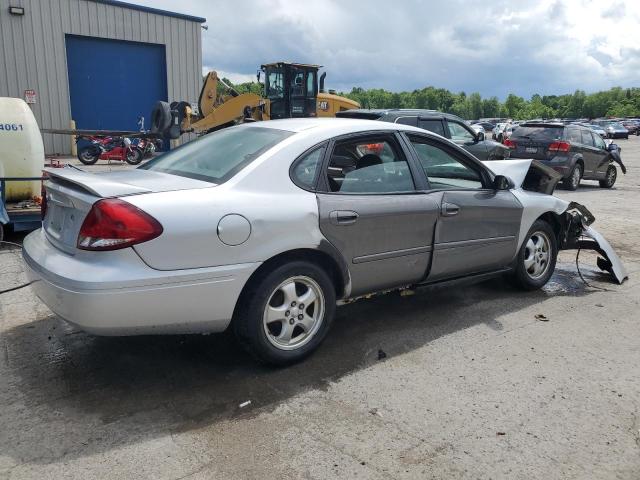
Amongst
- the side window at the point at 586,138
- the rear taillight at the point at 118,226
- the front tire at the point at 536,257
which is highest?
the rear taillight at the point at 118,226

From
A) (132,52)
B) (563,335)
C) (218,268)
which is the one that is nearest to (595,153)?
(563,335)

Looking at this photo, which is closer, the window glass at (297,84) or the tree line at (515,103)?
the window glass at (297,84)

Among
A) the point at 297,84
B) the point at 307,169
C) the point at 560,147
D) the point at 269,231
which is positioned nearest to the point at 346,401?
the point at 269,231

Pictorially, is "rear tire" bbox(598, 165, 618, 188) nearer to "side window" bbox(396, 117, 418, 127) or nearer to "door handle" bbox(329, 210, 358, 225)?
"side window" bbox(396, 117, 418, 127)

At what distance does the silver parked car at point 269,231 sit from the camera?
3.08 m

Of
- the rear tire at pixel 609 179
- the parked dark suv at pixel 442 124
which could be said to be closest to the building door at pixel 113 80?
the parked dark suv at pixel 442 124

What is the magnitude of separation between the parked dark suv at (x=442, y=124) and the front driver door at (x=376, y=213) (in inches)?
221

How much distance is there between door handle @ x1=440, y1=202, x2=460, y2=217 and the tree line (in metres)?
101

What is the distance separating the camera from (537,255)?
5480 mm

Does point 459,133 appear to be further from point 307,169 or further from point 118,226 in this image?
point 118,226

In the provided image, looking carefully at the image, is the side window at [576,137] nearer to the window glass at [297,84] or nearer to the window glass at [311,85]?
the window glass at [311,85]

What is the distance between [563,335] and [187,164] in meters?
3.14

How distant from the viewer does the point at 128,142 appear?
17594mm

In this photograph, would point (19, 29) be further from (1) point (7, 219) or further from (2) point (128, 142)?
(1) point (7, 219)
